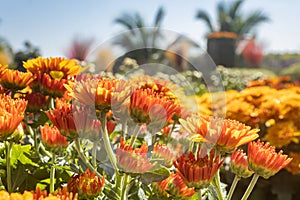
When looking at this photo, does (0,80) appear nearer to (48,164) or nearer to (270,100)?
(48,164)

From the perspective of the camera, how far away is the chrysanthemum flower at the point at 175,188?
605 mm

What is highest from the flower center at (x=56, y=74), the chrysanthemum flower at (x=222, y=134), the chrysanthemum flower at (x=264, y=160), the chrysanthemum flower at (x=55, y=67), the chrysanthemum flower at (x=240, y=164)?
the chrysanthemum flower at (x=55, y=67)

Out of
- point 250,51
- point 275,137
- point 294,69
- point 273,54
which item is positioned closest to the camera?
point 275,137

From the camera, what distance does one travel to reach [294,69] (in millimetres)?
11539

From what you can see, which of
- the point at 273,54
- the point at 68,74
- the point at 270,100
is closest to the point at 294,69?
the point at 273,54

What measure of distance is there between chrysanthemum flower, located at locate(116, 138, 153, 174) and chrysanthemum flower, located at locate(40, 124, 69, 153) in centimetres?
10

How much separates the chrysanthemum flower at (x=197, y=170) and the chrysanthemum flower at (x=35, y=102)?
28 cm

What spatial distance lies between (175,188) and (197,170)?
9cm

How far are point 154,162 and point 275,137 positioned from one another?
3.50 feet

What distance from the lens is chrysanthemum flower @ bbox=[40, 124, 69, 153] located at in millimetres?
626

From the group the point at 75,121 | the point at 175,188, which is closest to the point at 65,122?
the point at 75,121

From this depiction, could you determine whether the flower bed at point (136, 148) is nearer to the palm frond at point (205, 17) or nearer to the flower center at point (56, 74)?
the flower center at point (56, 74)

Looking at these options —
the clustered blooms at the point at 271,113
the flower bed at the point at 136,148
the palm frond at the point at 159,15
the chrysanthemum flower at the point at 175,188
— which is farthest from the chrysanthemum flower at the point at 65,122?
the palm frond at the point at 159,15

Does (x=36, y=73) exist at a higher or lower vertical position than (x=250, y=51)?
higher
